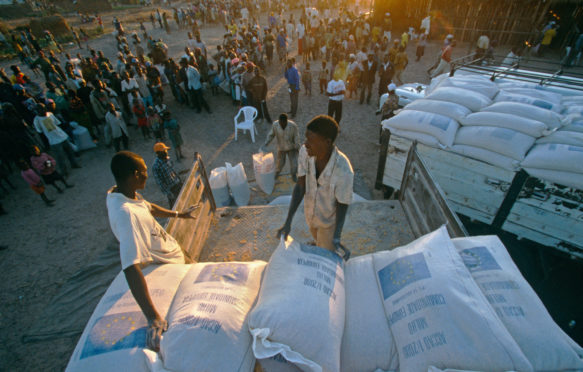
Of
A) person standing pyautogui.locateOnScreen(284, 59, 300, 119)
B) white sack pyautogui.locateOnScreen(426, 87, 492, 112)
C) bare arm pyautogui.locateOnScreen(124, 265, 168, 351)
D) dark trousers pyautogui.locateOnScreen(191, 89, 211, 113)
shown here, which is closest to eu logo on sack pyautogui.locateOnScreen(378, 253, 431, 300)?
bare arm pyautogui.locateOnScreen(124, 265, 168, 351)

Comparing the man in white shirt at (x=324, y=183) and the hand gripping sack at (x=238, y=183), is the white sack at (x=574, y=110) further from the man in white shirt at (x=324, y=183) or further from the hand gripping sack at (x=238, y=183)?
the hand gripping sack at (x=238, y=183)

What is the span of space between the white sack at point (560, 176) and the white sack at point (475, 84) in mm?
2262

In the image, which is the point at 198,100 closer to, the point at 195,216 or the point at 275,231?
the point at 195,216

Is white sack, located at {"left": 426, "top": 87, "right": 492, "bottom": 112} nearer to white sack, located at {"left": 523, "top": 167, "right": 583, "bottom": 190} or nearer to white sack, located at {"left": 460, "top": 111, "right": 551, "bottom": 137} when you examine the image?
white sack, located at {"left": 460, "top": 111, "right": 551, "bottom": 137}

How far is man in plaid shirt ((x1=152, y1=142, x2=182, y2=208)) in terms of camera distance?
4219 mm

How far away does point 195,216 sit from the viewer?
10.6ft

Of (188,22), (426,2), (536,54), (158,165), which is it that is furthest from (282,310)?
(188,22)

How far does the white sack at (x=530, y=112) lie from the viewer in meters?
3.90

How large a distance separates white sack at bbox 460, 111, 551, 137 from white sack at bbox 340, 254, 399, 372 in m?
3.35

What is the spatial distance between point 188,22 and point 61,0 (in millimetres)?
20543

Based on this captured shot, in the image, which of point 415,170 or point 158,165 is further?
point 158,165

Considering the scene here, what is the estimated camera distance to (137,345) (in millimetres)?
1749

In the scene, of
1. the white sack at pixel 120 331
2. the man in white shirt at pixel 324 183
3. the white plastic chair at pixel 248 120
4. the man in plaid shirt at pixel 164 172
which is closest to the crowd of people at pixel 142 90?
the white plastic chair at pixel 248 120

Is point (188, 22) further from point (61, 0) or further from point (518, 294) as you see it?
point (518, 294)
